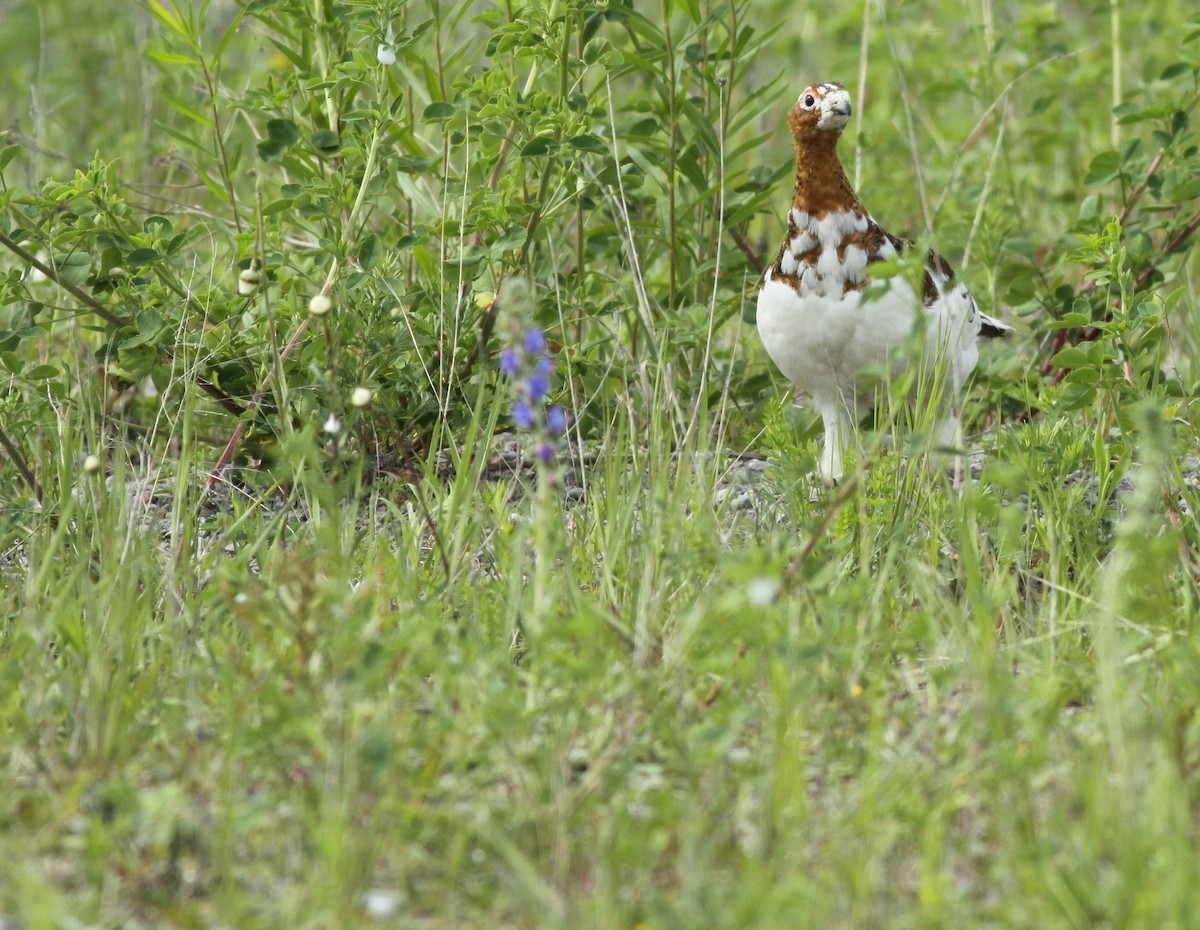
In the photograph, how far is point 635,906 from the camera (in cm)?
171

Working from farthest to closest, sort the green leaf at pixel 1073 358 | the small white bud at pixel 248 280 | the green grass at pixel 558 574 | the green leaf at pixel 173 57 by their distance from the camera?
the green leaf at pixel 173 57
the green leaf at pixel 1073 358
the small white bud at pixel 248 280
the green grass at pixel 558 574

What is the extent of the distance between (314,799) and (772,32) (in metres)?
2.00

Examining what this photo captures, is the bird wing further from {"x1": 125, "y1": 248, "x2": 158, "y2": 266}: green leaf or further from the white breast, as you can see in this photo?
{"x1": 125, "y1": 248, "x2": 158, "y2": 266}: green leaf

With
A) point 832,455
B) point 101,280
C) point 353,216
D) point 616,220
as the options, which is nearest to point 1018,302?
point 832,455

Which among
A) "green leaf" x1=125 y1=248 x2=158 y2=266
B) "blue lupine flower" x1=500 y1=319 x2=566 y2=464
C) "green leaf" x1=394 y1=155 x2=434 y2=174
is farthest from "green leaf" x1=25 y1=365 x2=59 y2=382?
"blue lupine flower" x1=500 y1=319 x2=566 y2=464

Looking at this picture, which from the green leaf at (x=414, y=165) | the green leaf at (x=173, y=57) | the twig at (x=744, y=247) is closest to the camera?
the green leaf at (x=173, y=57)

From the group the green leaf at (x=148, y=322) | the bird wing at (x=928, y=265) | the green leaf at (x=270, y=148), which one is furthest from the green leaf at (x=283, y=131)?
the bird wing at (x=928, y=265)

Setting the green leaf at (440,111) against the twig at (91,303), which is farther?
the green leaf at (440,111)

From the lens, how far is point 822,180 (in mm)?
3301

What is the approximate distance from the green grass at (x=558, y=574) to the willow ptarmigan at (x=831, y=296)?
174mm

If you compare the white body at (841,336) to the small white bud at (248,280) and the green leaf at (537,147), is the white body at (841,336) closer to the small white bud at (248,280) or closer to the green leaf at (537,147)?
the green leaf at (537,147)

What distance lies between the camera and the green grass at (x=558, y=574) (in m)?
1.79

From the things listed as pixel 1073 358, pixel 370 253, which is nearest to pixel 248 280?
pixel 370 253

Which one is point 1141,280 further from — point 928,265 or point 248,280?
point 248,280
